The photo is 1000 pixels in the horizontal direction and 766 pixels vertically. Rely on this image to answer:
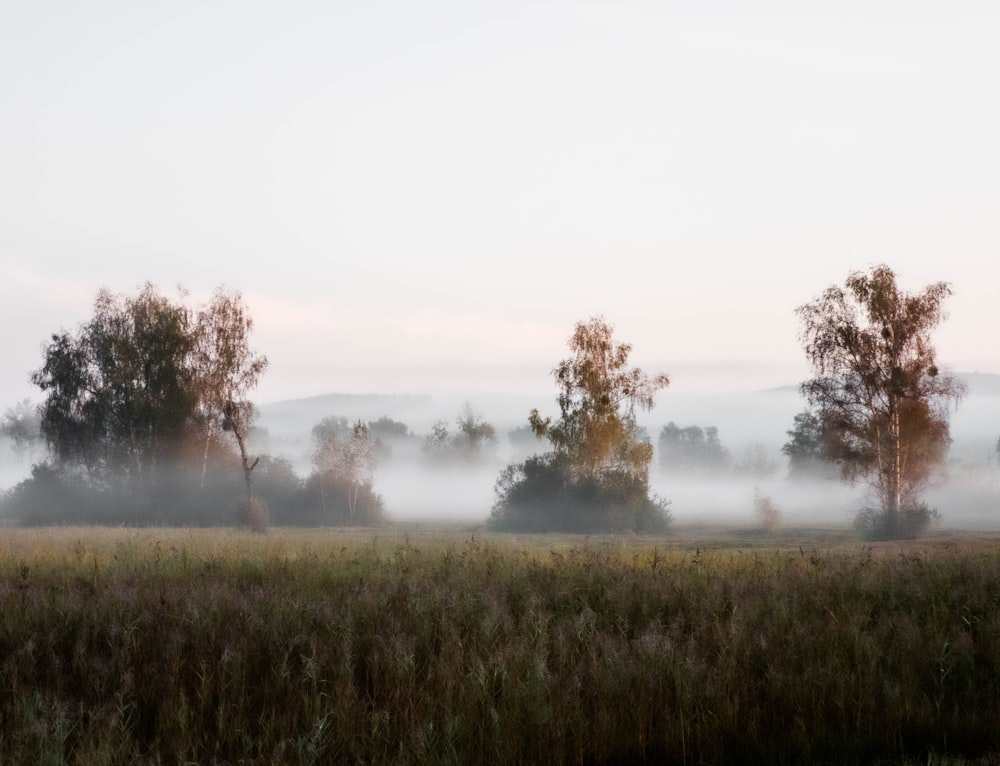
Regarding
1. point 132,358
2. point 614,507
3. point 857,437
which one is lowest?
point 614,507

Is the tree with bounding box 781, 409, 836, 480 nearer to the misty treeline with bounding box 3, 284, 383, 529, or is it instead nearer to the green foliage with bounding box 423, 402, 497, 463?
the green foliage with bounding box 423, 402, 497, 463

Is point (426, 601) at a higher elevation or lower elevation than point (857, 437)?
lower

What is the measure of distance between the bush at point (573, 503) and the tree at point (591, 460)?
55mm

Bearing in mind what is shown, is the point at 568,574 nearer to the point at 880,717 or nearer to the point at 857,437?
the point at 880,717

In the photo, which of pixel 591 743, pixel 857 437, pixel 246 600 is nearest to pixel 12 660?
pixel 246 600

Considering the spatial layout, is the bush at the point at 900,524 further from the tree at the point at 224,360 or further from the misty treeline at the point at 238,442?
the tree at the point at 224,360

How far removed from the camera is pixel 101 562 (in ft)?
53.0

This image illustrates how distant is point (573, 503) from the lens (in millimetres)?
53375

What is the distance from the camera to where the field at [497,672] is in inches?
276

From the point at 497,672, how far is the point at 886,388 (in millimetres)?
42144

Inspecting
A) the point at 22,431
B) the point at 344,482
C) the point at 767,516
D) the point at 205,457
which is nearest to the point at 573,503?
the point at 767,516

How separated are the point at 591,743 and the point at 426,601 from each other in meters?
3.70

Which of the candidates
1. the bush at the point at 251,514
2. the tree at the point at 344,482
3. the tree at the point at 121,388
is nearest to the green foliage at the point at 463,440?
the tree at the point at 344,482

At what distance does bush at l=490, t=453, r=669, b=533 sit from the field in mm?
40013
